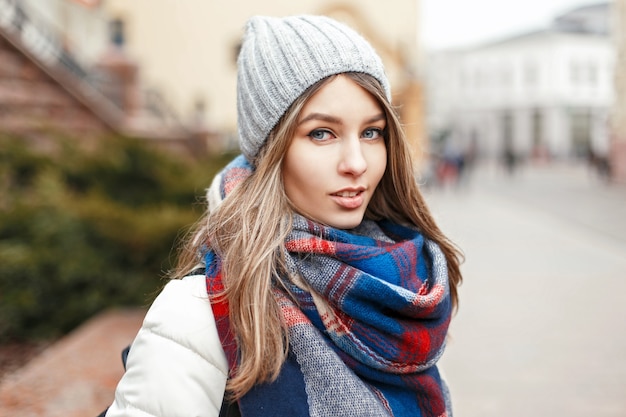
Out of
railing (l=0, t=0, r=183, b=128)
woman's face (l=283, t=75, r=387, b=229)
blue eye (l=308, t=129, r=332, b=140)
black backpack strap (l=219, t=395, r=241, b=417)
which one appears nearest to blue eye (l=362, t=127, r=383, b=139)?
woman's face (l=283, t=75, r=387, b=229)

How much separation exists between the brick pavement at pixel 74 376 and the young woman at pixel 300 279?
256 cm

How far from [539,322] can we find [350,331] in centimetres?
514

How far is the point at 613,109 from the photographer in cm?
2345

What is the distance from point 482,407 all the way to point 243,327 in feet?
10.6

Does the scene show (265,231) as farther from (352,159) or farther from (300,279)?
(352,159)

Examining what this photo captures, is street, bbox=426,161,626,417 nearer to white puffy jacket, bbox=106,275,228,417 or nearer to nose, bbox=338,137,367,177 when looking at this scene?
nose, bbox=338,137,367,177

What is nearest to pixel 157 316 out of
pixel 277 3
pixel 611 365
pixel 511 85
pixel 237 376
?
pixel 237 376

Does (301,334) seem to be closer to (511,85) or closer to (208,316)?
(208,316)

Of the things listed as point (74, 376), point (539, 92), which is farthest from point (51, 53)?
point (539, 92)

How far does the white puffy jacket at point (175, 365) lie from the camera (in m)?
1.50

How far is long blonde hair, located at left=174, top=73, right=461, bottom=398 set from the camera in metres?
1.53

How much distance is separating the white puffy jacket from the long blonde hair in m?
0.05

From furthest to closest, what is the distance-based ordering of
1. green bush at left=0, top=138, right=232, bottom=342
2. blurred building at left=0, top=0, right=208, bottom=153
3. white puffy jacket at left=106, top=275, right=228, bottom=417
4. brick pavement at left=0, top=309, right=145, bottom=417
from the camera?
blurred building at left=0, top=0, right=208, bottom=153 → green bush at left=0, top=138, right=232, bottom=342 → brick pavement at left=0, top=309, right=145, bottom=417 → white puffy jacket at left=106, top=275, right=228, bottom=417

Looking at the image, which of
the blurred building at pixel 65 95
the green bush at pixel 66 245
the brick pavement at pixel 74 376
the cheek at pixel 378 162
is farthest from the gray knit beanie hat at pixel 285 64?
the blurred building at pixel 65 95
